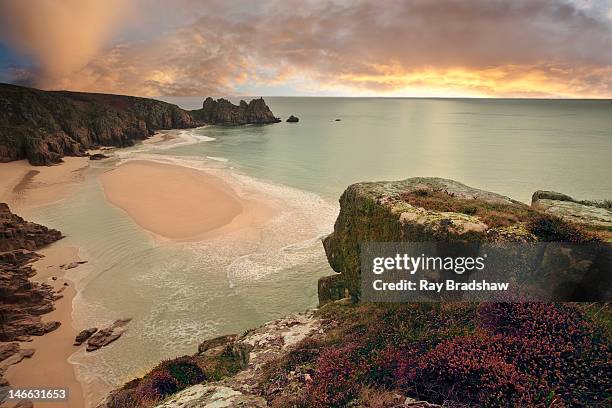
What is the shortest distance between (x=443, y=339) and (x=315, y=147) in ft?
237

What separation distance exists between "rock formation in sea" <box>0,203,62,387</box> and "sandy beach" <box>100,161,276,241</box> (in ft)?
25.8

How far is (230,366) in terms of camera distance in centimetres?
956

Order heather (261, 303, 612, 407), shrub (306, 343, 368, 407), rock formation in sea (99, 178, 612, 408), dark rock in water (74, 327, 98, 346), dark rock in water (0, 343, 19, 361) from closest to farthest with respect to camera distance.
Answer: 1. heather (261, 303, 612, 407)
2. rock formation in sea (99, 178, 612, 408)
3. shrub (306, 343, 368, 407)
4. dark rock in water (0, 343, 19, 361)
5. dark rock in water (74, 327, 98, 346)

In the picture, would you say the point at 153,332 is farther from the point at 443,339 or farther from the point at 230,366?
the point at 443,339

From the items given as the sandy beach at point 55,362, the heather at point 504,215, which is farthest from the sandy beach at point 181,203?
the heather at point 504,215

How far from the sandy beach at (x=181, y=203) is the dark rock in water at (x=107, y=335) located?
1024 centimetres

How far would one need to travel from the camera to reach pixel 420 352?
6.39 metres

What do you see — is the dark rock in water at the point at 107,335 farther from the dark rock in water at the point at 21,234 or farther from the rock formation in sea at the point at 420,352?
the dark rock in water at the point at 21,234

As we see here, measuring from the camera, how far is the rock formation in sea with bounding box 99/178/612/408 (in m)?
5.31

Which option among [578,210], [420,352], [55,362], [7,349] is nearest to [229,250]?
[55,362]

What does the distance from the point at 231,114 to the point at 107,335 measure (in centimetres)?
13477

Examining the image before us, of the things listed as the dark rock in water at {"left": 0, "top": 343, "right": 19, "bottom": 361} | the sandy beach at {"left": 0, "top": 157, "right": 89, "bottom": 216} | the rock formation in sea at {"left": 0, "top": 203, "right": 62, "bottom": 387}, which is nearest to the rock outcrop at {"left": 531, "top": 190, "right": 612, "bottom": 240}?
the rock formation in sea at {"left": 0, "top": 203, "right": 62, "bottom": 387}

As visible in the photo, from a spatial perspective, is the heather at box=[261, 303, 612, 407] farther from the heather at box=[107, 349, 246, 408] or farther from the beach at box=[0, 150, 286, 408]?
the beach at box=[0, 150, 286, 408]

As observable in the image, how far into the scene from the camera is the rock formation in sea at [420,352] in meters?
5.31
